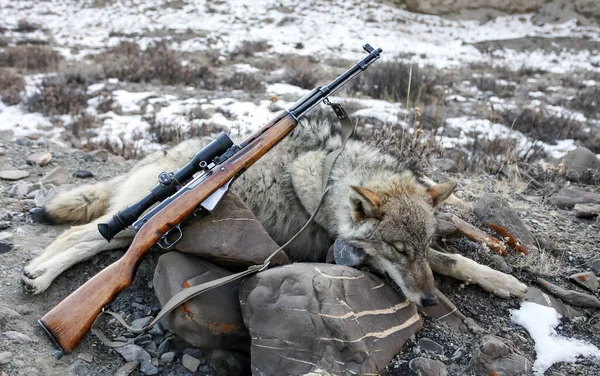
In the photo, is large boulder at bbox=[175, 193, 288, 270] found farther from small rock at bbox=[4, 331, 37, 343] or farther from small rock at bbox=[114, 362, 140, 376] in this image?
small rock at bbox=[4, 331, 37, 343]

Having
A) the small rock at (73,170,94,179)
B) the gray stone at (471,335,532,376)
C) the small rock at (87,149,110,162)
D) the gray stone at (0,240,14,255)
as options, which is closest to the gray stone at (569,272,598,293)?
the gray stone at (471,335,532,376)

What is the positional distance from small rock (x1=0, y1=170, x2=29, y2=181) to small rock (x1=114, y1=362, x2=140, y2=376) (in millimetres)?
3918

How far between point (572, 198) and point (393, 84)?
726 cm

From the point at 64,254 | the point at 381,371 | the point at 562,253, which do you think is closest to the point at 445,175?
the point at 562,253

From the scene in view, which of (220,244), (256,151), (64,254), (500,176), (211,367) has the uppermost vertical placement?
(256,151)

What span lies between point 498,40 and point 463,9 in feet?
13.4

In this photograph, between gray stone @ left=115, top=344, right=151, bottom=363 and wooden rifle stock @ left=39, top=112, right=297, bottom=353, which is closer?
wooden rifle stock @ left=39, top=112, right=297, bottom=353

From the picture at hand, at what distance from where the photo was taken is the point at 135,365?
11.2 ft

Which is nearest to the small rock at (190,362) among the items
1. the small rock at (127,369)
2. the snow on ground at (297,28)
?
the small rock at (127,369)

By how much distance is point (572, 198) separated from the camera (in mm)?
5922

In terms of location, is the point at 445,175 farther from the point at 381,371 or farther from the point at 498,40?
the point at 498,40

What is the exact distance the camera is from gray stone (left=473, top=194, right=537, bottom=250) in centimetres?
475

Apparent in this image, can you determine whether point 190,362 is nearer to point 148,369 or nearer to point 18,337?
point 148,369

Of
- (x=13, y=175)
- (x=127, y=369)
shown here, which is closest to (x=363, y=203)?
(x=127, y=369)
